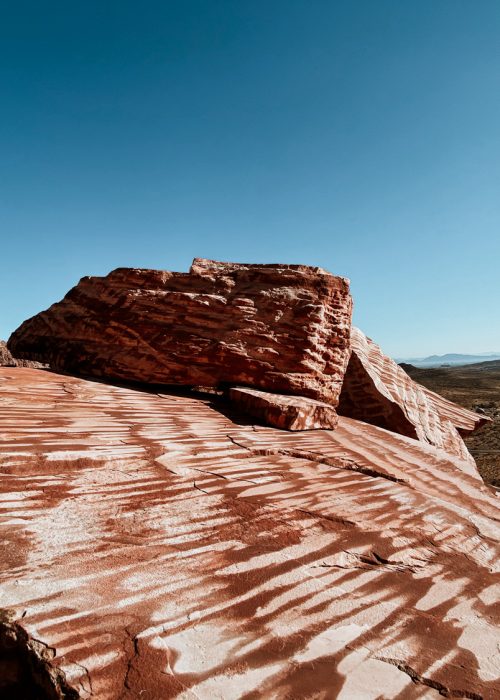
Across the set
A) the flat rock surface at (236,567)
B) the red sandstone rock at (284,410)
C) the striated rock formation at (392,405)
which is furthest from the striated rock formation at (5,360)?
the striated rock formation at (392,405)

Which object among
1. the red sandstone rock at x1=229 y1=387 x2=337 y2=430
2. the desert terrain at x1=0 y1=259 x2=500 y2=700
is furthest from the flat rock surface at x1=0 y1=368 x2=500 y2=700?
the red sandstone rock at x1=229 y1=387 x2=337 y2=430

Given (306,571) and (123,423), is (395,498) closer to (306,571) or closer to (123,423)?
(306,571)

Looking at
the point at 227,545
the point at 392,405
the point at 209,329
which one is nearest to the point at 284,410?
the point at 209,329

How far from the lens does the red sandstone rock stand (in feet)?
11.5

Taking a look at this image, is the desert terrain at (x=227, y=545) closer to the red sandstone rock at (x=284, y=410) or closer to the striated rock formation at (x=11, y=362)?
the red sandstone rock at (x=284, y=410)

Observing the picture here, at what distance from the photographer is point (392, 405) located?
5016mm

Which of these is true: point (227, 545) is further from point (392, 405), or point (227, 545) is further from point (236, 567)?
point (392, 405)

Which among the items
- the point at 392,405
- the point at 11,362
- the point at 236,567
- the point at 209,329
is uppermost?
the point at 209,329

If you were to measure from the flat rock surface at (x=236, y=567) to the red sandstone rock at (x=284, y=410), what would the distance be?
69 centimetres

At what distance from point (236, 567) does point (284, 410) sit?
210cm

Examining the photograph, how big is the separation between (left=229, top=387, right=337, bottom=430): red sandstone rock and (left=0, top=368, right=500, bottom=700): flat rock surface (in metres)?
0.69

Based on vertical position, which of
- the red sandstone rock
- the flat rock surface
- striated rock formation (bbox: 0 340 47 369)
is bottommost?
the flat rock surface

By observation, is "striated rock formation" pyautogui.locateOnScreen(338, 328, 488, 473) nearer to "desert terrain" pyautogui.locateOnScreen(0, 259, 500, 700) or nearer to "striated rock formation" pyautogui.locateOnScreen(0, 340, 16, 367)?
"desert terrain" pyautogui.locateOnScreen(0, 259, 500, 700)

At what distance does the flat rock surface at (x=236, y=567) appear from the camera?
1038 millimetres
